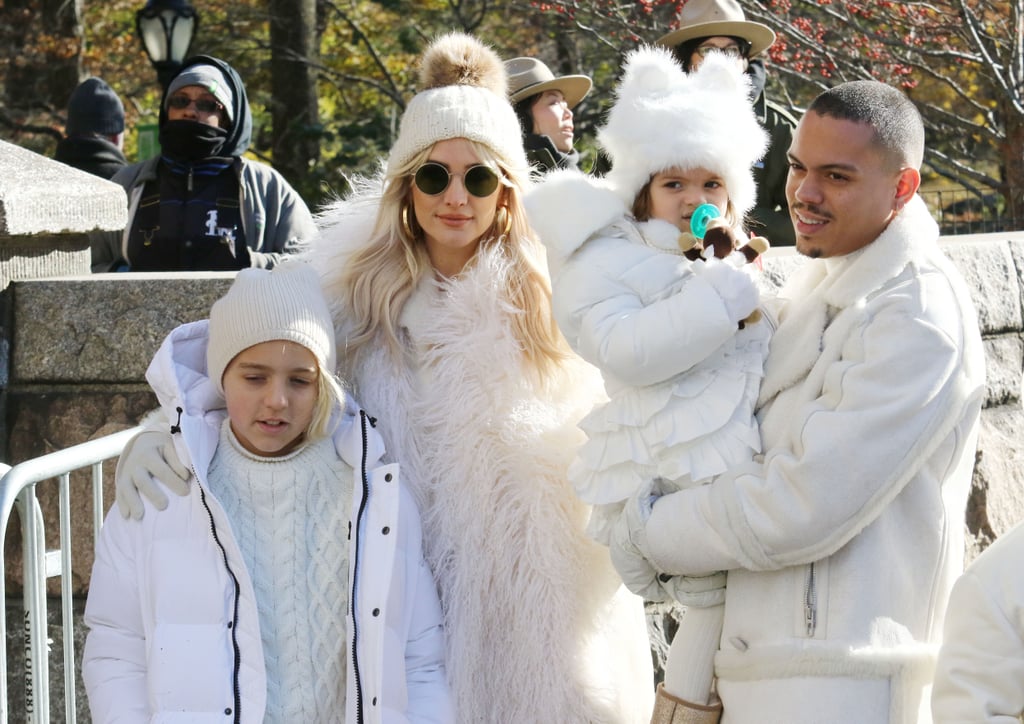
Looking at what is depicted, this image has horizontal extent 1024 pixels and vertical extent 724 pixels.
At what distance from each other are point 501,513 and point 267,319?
0.72 meters

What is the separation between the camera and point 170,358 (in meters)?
3.03

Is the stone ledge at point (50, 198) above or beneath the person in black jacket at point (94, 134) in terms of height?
beneath

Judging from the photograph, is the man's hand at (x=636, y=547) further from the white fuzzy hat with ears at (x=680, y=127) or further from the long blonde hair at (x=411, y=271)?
the white fuzzy hat with ears at (x=680, y=127)

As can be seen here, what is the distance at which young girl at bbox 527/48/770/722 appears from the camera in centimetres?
271

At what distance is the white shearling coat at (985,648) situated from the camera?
2414mm

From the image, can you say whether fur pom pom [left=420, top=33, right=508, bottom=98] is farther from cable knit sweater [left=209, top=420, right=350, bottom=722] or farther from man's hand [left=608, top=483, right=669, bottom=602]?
man's hand [left=608, top=483, right=669, bottom=602]

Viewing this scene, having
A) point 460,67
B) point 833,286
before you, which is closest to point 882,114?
point 833,286

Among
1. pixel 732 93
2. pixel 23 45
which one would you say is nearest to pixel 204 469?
pixel 732 93

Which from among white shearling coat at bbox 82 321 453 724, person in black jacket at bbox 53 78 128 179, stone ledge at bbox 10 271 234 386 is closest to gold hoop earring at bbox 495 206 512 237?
white shearling coat at bbox 82 321 453 724

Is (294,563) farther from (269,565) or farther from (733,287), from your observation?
(733,287)

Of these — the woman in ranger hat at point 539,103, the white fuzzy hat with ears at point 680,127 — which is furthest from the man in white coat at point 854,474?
the woman in ranger hat at point 539,103

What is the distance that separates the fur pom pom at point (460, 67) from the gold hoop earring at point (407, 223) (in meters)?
0.32

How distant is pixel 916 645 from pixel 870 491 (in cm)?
33

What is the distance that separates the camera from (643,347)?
2.71 m
